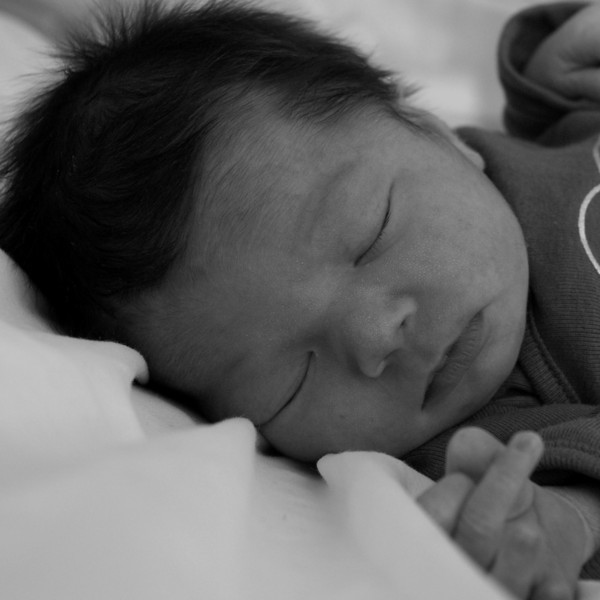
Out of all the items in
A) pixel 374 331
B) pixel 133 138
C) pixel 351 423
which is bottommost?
pixel 351 423

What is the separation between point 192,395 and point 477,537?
44 centimetres

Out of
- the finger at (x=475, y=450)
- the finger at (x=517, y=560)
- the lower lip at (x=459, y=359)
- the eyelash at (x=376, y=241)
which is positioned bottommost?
the lower lip at (x=459, y=359)

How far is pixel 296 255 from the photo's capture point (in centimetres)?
82

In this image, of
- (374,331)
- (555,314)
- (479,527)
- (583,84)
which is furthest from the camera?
(583,84)

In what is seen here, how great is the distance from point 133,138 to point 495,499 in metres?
0.53

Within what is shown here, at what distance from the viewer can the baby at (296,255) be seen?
821 mm

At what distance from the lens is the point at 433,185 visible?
88 centimetres

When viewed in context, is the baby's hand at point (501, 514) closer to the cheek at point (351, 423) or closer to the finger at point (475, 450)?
the finger at point (475, 450)

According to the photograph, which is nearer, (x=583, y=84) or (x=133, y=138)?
(x=133, y=138)

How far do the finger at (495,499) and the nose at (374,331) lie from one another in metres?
0.26

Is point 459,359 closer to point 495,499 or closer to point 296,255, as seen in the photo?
point 296,255

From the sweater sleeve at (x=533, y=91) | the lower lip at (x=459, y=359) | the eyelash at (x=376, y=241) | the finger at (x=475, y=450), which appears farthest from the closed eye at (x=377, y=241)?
the sweater sleeve at (x=533, y=91)

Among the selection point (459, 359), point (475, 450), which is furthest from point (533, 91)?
point (475, 450)

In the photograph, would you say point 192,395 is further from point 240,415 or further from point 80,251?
point 80,251
